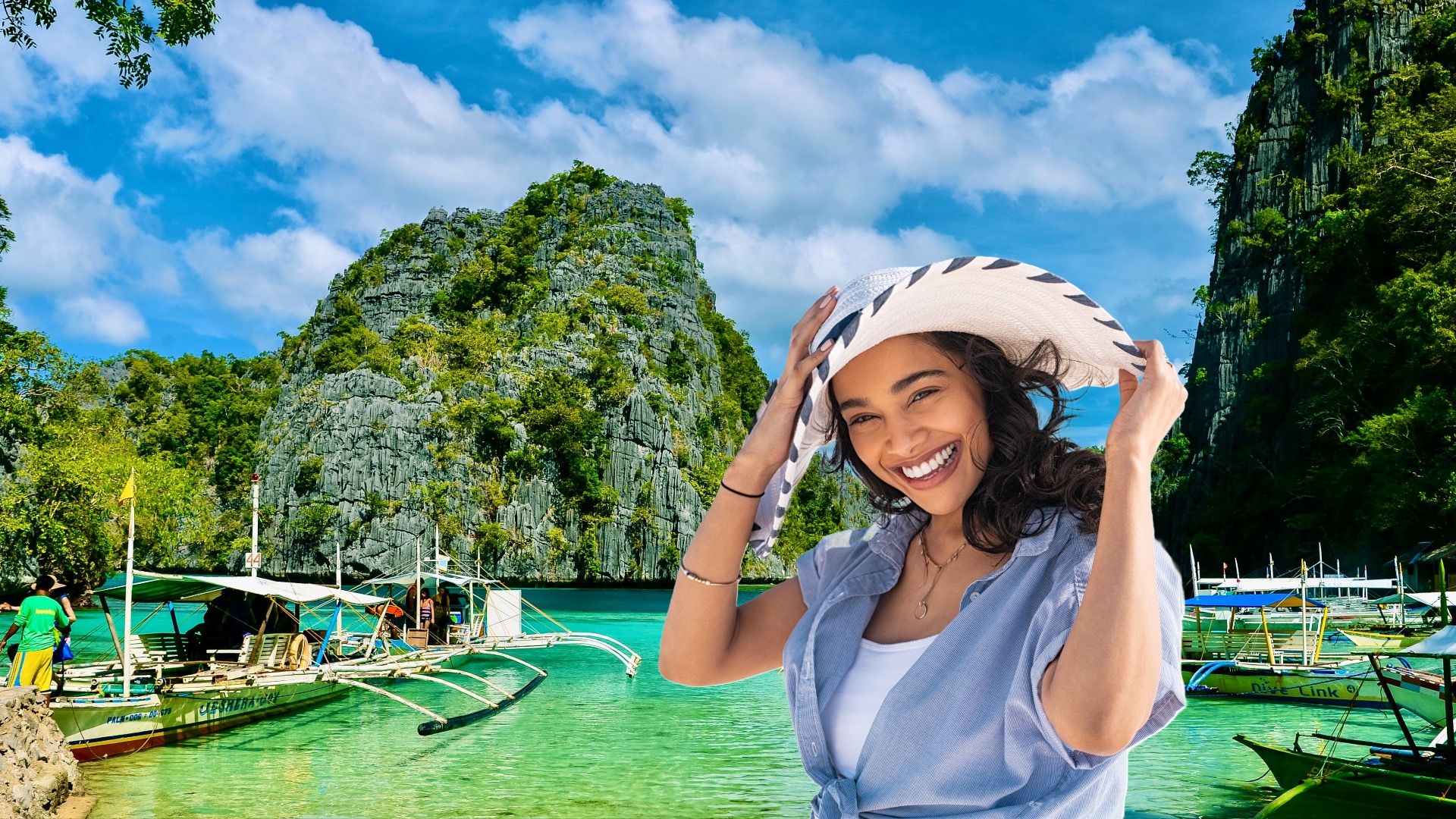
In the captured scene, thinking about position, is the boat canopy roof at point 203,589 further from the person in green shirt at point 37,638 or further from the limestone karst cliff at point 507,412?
the limestone karst cliff at point 507,412

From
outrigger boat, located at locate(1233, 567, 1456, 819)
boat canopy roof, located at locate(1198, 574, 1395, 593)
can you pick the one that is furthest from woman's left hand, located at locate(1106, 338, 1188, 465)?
boat canopy roof, located at locate(1198, 574, 1395, 593)

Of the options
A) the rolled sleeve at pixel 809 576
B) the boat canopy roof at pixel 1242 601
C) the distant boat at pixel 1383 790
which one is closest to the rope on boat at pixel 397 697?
the distant boat at pixel 1383 790

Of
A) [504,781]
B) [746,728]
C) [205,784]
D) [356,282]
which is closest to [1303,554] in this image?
[746,728]

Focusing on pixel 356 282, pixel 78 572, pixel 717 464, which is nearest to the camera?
pixel 78 572

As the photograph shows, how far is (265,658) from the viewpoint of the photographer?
49.6 feet

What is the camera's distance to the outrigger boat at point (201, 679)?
11.6 meters

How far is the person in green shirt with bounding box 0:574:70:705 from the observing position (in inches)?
420

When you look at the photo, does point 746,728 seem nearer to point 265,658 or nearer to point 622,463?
point 265,658

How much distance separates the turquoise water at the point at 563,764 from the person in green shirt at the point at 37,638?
1.18m

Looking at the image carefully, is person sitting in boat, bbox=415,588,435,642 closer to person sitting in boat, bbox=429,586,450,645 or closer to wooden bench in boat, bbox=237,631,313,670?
person sitting in boat, bbox=429,586,450,645

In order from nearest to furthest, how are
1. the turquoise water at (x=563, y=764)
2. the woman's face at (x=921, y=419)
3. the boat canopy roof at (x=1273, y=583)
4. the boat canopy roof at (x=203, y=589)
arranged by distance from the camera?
the woman's face at (x=921, y=419)
the turquoise water at (x=563, y=764)
the boat canopy roof at (x=203, y=589)
the boat canopy roof at (x=1273, y=583)

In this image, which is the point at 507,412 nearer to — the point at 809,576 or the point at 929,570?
the point at 809,576

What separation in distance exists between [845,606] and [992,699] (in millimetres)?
318

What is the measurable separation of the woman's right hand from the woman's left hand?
406 millimetres
